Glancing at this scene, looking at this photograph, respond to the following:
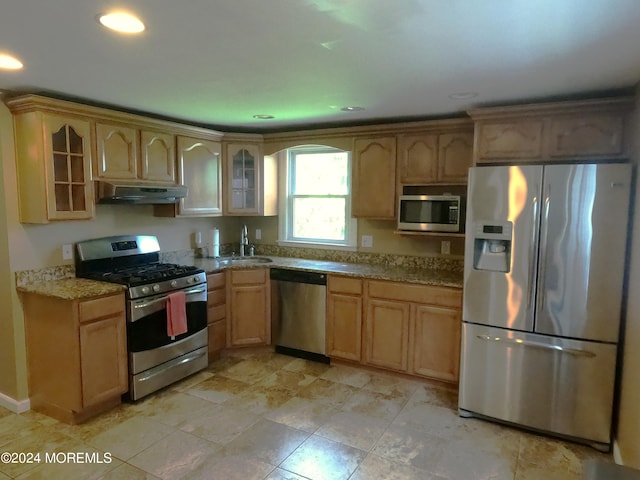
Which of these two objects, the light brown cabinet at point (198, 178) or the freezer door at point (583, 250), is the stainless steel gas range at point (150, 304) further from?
the freezer door at point (583, 250)

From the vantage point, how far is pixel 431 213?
3.64m

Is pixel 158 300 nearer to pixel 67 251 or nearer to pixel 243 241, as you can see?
pixel 67 251

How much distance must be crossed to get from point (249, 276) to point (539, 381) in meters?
2.63

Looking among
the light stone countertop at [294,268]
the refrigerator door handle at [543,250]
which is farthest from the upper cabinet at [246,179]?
the refrigerator door handle at [543,250]

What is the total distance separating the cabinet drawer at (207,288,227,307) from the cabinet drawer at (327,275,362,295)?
1061mm

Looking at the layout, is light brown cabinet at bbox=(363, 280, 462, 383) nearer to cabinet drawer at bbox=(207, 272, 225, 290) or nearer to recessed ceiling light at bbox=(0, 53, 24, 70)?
cabinet drawer at bbox=(207, 272, 225, 290)

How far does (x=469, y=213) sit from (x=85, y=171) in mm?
2878

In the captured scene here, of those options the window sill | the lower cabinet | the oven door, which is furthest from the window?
the oven door

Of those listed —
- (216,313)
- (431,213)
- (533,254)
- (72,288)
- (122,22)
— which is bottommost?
(216,313)

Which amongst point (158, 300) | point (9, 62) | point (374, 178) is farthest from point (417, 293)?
point (9, 62)

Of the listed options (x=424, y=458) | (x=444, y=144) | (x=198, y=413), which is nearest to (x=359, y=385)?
(x=424, y=458)

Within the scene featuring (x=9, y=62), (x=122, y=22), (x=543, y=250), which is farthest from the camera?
(x=543, y=250)

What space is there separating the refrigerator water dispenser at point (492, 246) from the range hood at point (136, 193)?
2551 millimetres

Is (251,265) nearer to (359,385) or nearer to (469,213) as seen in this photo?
(359,385)
